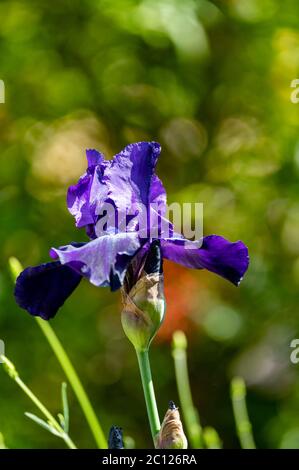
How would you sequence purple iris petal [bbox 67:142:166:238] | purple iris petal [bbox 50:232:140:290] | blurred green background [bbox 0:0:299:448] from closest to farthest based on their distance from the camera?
purple iris petal [bbox 50:232:140:290]
purple iris petal [bbox 67:142:166:238]
blurred green background [bbox 0:0:299:448]

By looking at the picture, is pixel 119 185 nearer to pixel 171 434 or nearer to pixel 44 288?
pixel 44 288

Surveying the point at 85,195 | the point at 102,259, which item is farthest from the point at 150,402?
the point at 85,195

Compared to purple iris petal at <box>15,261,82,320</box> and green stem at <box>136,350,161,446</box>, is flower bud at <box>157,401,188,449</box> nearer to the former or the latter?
green stem at <box>136,350,161,446</box>

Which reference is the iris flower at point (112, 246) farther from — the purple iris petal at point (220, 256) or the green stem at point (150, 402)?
the green stem at point (150, 402)

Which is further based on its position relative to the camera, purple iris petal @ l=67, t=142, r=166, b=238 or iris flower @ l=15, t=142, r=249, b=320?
purple iris petal @ l=67, t=142, r=166, b=238

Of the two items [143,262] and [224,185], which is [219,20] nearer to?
[224,185]

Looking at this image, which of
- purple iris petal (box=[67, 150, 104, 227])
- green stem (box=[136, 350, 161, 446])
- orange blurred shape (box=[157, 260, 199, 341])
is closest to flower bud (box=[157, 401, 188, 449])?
green stem (box=[136, 350, 161, 446])
